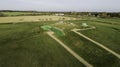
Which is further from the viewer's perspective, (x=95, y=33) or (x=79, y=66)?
(x=95, y=33)

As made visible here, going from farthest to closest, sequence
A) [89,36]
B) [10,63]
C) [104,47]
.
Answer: [89,36] → [104,47] → [10,63]

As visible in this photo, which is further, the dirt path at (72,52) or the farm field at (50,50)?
the dirt path at (72,52)

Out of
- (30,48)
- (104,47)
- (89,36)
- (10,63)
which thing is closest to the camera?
(10,63)

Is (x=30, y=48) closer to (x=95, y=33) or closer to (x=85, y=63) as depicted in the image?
(x=85, y=63)

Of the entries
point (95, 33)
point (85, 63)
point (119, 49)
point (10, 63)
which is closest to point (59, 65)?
point (85, 63)

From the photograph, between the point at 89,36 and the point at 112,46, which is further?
the point at 89,36

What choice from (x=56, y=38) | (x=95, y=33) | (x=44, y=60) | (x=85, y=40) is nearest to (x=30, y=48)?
(x=44, y=60)

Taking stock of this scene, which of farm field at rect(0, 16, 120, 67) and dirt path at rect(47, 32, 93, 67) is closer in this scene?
farm field at rect(0, 16, 120, 67)

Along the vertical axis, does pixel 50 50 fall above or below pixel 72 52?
above

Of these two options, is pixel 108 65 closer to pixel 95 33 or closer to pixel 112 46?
pixel 112 46
